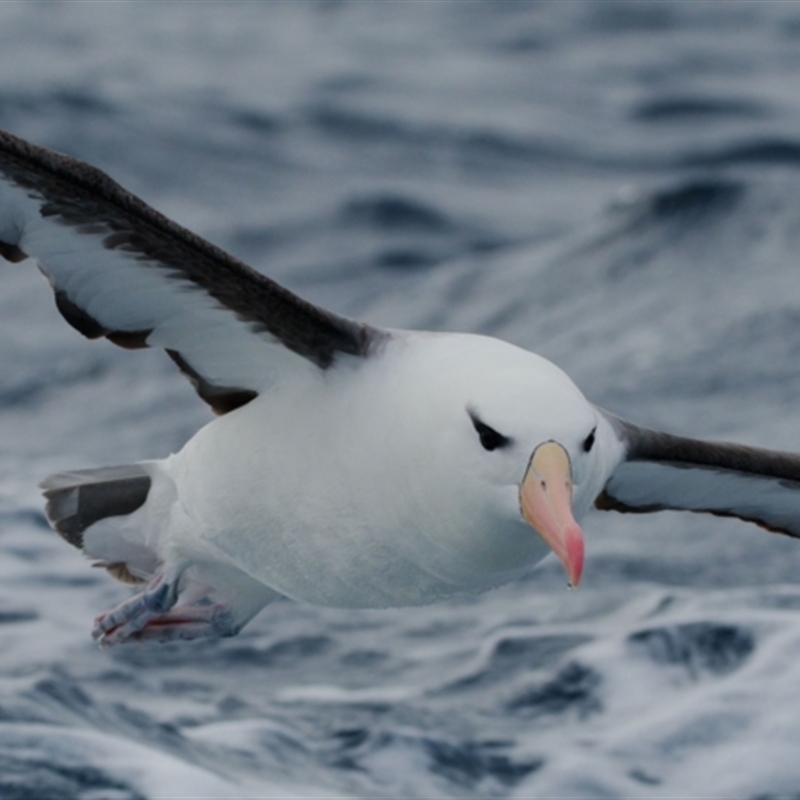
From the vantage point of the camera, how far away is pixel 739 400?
12836 mm

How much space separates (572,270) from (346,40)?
8.20 meters

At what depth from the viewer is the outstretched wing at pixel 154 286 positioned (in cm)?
638

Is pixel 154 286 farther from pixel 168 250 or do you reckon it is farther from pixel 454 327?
pixel 454 327

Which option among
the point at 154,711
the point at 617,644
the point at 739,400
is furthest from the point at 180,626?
the point at 739,400

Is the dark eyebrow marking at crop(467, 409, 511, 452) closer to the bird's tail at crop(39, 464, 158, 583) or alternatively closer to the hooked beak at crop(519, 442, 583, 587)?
the hooked beak at crop(519, 442, 583, 587)

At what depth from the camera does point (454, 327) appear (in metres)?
14.1

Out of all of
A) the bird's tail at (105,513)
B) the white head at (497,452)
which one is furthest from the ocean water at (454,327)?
the white head at (497,452)

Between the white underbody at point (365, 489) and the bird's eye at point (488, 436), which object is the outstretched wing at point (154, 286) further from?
the bird's eye at point (488, 436)

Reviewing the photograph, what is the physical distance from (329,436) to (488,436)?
956mm

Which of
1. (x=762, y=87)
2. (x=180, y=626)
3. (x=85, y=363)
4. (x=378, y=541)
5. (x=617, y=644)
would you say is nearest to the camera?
(x=378, y=541)

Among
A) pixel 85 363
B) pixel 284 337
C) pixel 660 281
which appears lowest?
pixel 284 337

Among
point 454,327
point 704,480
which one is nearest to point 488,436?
point 704,480

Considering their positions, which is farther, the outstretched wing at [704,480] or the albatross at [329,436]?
the outstretched wing at [704,480]

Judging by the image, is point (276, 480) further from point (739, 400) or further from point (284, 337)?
point (739, 400)
